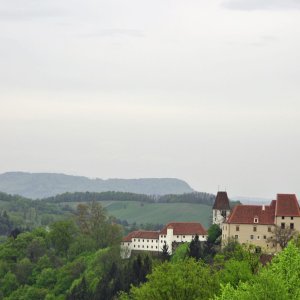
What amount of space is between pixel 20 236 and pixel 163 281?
383 ft

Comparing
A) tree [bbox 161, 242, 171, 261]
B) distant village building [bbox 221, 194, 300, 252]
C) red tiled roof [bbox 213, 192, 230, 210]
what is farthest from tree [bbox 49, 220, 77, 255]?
distant village building [bbox 221, 194, 300, 252]

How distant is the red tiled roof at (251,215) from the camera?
451 feet

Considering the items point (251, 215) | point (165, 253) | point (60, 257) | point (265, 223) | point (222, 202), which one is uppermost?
point (222, 202)

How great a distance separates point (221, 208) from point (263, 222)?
16909 millimetres

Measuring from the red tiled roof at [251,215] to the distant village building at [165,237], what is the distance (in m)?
20.5

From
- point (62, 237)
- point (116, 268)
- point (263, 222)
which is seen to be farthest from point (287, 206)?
point (62, 237)

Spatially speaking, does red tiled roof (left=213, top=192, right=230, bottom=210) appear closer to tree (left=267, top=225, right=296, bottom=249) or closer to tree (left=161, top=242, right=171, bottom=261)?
tree (left=161, top=242, right=171, bottom=261)

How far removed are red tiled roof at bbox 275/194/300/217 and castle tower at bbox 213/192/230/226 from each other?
15476 millimetres

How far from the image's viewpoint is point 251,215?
456ft

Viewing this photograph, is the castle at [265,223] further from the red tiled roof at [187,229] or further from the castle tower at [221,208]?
the red tiled roof at [187,229]

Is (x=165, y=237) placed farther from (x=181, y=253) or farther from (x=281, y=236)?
(x=281, y=236)

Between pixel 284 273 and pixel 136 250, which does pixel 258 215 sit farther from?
pixel 284 273

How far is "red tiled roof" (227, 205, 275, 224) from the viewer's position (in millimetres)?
137500

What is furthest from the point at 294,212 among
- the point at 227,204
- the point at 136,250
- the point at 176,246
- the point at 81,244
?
the point at 81,244
